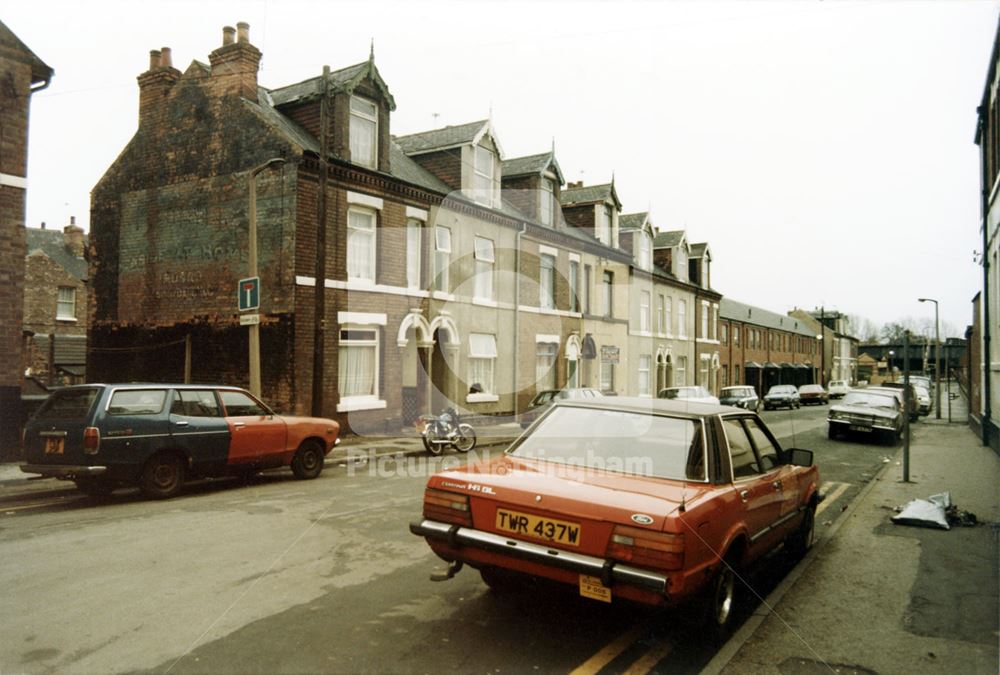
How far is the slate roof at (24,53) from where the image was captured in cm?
1248

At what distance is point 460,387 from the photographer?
71.3ft

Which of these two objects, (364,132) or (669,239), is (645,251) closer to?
(669,239)

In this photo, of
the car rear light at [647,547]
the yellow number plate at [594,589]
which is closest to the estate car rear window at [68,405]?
the yellow number plate at [594,589]

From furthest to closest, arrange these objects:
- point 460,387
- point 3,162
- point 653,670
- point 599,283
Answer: point 599,283 < point 460,387 < point 3,162 < point 653,670

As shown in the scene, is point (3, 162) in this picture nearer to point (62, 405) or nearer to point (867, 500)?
point (62, 405)

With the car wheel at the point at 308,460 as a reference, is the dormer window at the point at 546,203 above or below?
above

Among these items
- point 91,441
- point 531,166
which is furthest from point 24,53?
point 531,166

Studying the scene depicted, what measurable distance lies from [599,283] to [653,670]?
2736cm

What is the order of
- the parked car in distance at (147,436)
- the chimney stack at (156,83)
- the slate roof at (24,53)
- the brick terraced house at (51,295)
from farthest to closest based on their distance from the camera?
the brick terraced house at (51,295), the chimney stack at (156,83), the slate roof at (24,53), the parked car in distance at (147,436)

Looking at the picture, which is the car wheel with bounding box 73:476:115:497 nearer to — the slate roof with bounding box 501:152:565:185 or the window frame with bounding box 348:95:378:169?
the window frame with bounding box 348:95:378:169

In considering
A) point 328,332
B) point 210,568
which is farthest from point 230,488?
point 328,332

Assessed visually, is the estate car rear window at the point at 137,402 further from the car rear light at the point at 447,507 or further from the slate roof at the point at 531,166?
the slate roof at the point at 531,166

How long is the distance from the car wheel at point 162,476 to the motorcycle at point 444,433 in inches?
235

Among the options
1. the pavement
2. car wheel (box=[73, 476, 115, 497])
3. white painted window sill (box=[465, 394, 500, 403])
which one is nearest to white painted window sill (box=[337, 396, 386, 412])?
white painted window sill (box=[465, 394, 500, 403])
